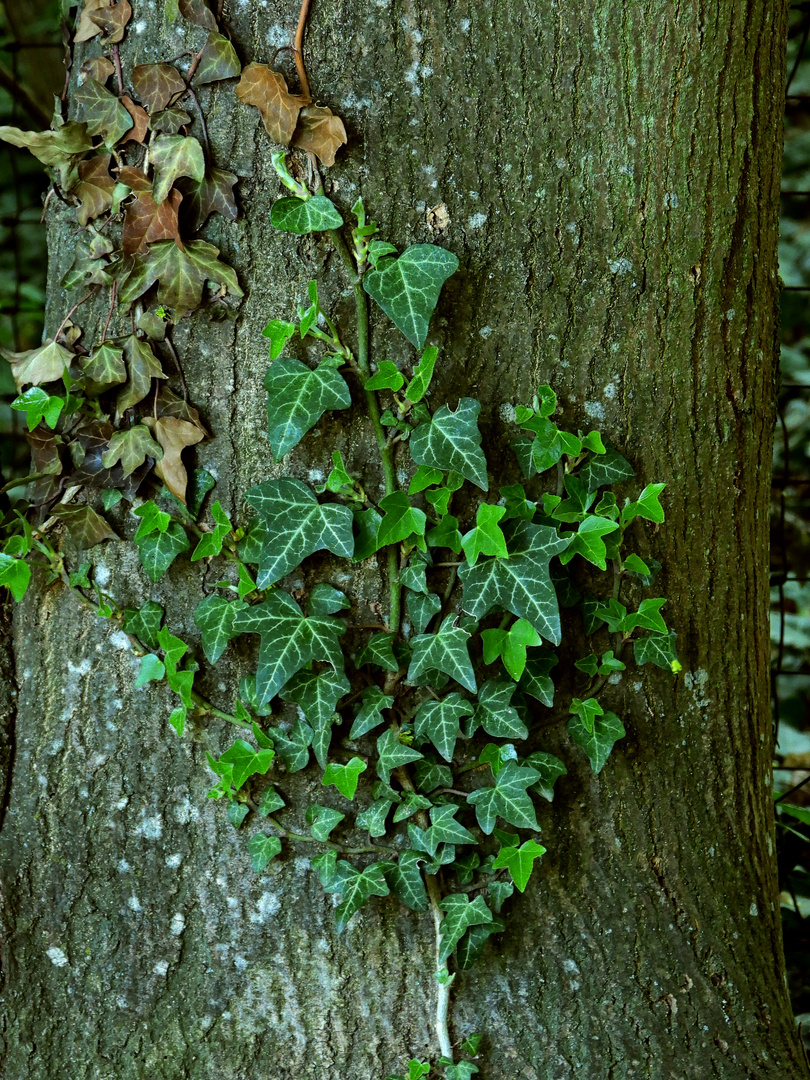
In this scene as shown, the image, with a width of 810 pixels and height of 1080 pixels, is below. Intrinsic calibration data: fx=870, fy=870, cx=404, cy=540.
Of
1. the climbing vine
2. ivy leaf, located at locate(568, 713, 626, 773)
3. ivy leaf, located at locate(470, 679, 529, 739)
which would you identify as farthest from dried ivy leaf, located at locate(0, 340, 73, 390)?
ivy leaf, located at locate(568, 713, 626, 773)

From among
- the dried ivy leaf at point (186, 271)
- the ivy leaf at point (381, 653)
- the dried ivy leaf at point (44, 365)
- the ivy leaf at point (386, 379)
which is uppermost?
the dried ivy leaf at point (186, 271)

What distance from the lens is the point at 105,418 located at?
112cm

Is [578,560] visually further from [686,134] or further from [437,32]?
[437,32]

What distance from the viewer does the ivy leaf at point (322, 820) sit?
3.50 feet

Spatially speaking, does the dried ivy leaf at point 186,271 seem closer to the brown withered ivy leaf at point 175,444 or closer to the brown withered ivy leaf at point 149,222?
the brown withered ivy leaf at point 149,222

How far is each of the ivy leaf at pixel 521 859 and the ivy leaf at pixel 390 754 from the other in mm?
157

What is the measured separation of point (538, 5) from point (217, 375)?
587 millimetres

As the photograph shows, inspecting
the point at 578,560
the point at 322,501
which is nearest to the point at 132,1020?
the point at 322,501

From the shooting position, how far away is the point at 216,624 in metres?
1.06

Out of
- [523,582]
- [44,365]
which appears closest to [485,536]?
[523,582]

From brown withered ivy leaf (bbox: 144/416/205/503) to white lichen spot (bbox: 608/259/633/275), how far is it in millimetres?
549

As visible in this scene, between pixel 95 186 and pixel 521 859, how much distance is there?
3.24 feet

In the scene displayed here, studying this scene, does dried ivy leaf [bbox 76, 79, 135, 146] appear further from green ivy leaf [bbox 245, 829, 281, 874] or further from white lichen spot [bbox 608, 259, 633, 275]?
green ivy leaf [bbox 245, 829, 281, 874]

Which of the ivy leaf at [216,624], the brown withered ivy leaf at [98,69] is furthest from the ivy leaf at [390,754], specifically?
the brown withered ivy leaf at [98,69]
